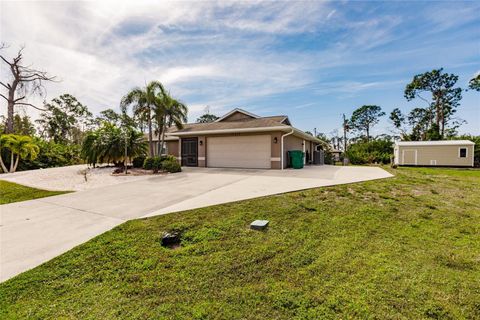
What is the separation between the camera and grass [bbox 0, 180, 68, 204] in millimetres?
6772

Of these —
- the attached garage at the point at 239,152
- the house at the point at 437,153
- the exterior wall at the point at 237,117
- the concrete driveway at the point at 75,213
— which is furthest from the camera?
the house at the point at 437,153

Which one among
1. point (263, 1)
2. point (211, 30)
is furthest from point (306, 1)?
point (211, 30)

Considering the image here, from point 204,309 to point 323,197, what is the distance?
14.4 feet

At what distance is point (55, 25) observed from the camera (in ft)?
23.9

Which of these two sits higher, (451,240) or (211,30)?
(211,30)

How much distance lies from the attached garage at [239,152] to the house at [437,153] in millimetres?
17727

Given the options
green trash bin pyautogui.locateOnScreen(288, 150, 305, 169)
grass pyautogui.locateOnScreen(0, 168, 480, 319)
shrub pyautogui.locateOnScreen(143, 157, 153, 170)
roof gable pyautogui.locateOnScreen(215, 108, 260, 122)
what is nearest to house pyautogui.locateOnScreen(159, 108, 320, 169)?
green trash bin pyautogui.locateOnScreen(288, 150, 305, 169)

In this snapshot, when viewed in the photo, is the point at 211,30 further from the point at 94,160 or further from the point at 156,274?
the point at 94,160

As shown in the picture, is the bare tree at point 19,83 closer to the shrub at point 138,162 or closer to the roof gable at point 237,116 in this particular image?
the shrub at point 138,162

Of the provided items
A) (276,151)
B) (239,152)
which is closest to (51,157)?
(239,152)

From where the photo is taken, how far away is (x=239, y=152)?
45.4 ft

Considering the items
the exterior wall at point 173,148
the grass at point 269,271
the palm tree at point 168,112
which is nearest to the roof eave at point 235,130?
the palm tree at point 168,112

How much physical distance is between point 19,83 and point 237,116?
775 inches

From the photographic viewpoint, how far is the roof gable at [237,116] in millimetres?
17000
